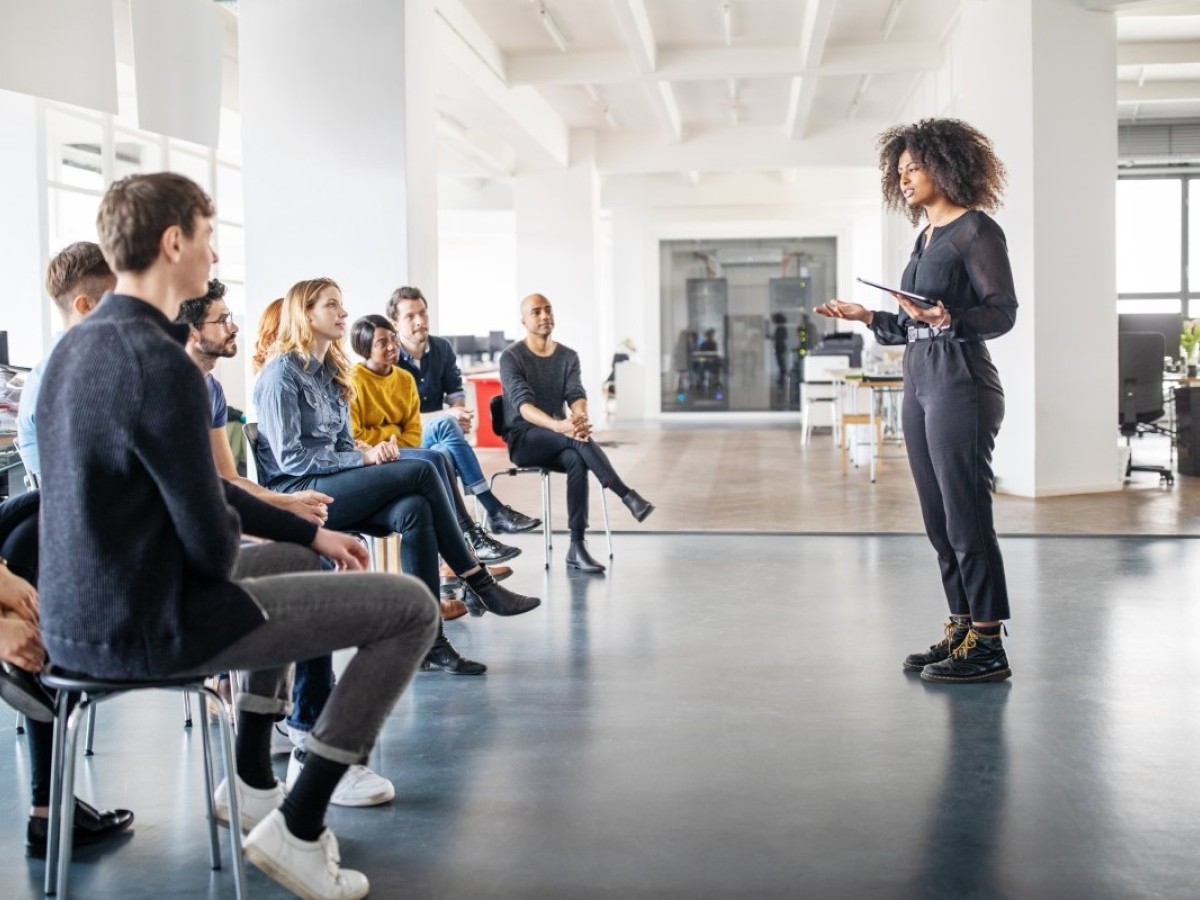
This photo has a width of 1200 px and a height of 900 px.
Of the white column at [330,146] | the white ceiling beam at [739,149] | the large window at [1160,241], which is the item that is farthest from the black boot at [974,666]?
the large window at [1160,241]

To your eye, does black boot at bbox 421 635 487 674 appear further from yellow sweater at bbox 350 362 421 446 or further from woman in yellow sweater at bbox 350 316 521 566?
yellow sweater at bbox 350 362 421 446

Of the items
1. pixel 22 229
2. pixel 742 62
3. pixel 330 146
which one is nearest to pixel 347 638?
pixel 330 146

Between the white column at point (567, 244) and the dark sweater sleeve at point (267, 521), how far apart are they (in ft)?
43.8

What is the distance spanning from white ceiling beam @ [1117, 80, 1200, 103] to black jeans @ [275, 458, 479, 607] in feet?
39.2

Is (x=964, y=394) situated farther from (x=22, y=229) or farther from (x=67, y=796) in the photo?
(x=22, y=229)

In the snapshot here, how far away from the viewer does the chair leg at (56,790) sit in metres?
2.29

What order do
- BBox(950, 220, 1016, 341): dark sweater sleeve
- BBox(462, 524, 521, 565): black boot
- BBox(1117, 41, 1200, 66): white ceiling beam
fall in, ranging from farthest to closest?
BBox(1117, 41, 1200, 66): white ceiling beam, BBox(462, 524, 521, 565): black boot, BBox(950, 220, 1016, 341): dark sweater sleeve

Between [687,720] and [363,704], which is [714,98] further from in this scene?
[363,704]

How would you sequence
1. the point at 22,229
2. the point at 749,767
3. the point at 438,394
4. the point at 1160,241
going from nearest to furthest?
the point at 749,767
the point at 438,394
the point at 22,229
the point at 1160,241

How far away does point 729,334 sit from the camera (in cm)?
2106

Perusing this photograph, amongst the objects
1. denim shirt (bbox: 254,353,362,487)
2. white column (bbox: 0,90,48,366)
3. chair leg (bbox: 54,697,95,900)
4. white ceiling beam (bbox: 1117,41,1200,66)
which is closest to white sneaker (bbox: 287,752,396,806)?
chair leg (bbox: 54,697,95,900)

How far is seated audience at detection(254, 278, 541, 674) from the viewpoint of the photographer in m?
3.91

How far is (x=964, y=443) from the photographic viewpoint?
3.78 metres

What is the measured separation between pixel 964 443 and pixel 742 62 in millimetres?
8657
